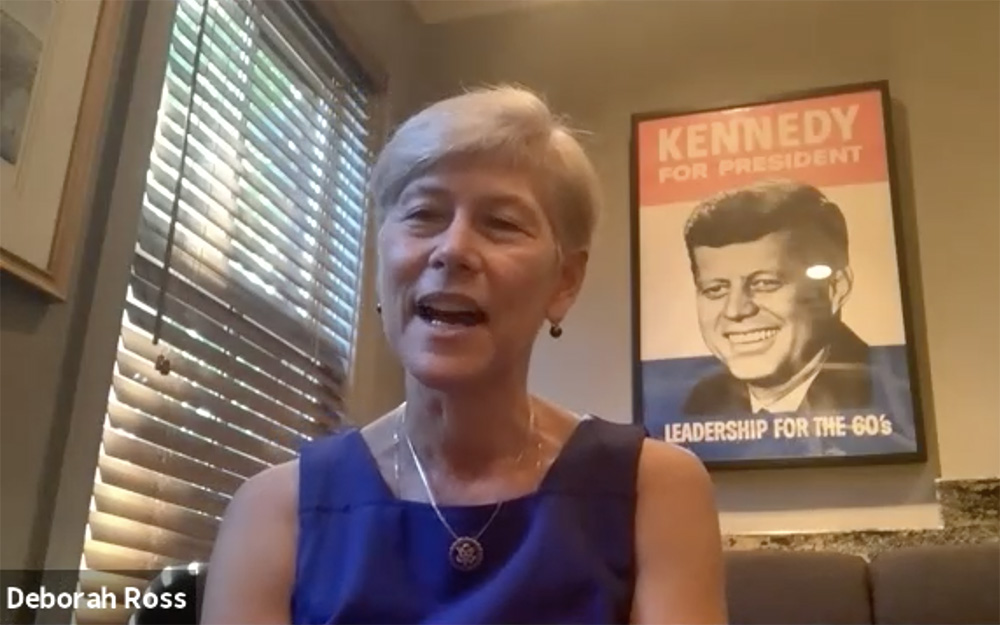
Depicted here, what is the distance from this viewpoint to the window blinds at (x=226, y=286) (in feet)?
4.73

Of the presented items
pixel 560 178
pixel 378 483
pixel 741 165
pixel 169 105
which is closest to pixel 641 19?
pixel 741 165

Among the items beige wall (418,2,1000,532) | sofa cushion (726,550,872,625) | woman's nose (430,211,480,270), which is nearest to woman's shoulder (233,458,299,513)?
woman's nose (430,211,480,270)

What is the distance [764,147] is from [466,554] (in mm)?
1569

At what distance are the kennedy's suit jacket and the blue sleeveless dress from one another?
1148 mm

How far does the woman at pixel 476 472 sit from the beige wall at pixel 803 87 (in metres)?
1.12

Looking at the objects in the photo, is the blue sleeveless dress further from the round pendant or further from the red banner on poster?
the red banner on poster

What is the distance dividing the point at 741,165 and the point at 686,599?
1510 millimetres

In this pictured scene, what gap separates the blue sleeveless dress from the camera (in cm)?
88

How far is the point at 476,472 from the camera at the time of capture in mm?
1001

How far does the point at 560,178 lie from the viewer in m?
1.03

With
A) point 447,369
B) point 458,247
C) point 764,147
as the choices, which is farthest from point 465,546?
point 764,147

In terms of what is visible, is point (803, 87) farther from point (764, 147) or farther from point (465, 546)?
point (465, 546)

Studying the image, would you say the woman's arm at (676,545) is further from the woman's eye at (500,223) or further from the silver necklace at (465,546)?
the woman's eye at (500,223)

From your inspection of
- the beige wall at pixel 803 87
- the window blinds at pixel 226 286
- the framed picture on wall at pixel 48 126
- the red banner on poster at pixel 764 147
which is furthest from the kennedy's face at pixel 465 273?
the red banner on poster at pixel 764 147
